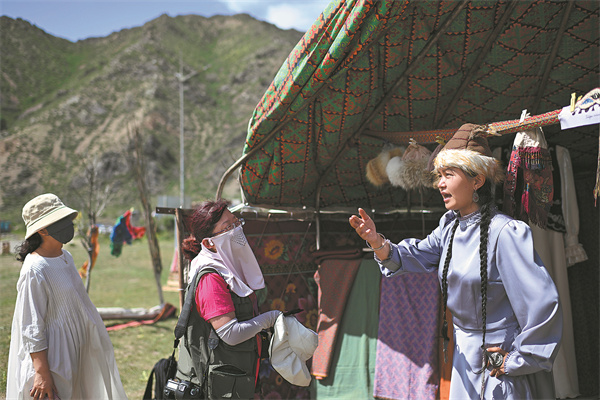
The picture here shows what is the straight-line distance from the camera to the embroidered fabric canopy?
3.17 meters

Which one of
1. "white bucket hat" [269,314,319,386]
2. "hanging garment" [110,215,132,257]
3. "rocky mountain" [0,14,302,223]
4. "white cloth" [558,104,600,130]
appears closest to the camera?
"white cloth" [558,104,600,130]

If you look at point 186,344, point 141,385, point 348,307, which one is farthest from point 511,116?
point 141,385

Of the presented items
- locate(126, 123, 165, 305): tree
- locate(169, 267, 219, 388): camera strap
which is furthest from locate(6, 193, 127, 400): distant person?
locate(126, 123, 165, 305): tree

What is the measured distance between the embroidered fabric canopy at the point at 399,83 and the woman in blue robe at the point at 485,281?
86 centimetres

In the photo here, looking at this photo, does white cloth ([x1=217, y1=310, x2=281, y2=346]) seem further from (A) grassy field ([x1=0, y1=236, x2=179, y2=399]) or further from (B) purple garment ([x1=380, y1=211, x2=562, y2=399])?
(A) grassy field ([x1=0, y1=236, x2=179, y2=399])

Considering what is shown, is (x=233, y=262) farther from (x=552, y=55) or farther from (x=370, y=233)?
(x=552, y=55)

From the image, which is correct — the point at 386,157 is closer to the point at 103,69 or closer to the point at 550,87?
the point at 550,87

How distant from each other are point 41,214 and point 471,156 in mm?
2438

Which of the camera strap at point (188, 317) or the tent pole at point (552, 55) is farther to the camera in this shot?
the tent pole at point (552, 55)

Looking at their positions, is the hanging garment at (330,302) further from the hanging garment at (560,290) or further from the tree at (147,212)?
the tree at (147,212)

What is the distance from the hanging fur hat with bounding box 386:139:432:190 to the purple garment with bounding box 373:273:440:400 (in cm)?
74

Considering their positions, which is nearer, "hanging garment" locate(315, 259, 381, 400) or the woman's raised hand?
the woman's raised hand

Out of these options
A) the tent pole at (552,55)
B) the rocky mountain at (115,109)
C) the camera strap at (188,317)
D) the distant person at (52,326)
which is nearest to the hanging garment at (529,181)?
the tent pole at (552,55)

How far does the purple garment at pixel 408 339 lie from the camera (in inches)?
143
